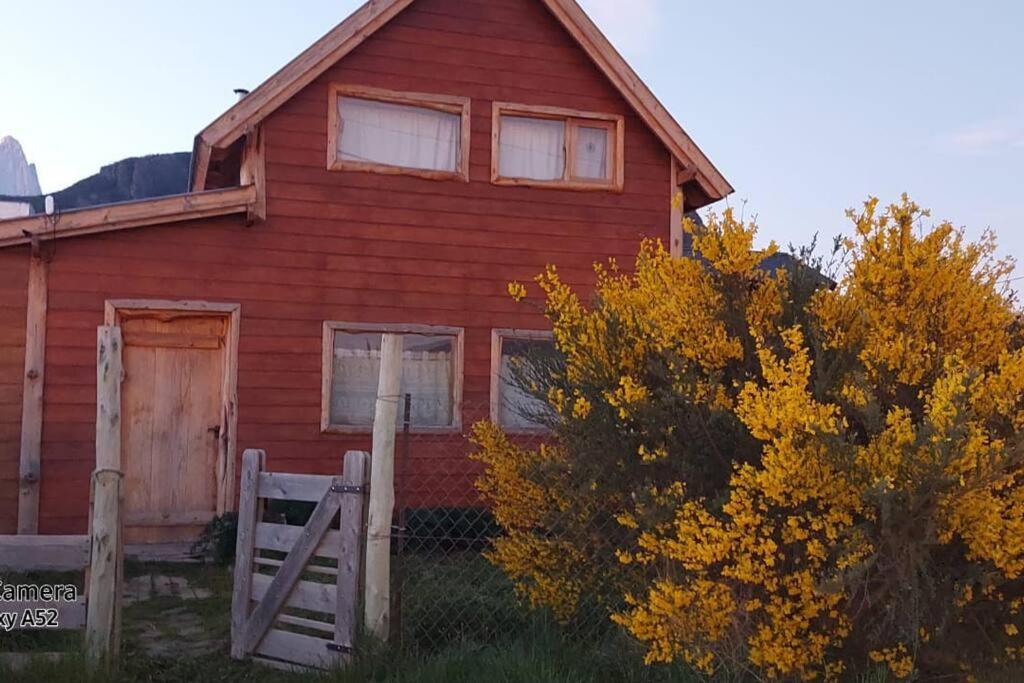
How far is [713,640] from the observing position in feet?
16.1

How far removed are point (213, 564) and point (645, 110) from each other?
7.05 m

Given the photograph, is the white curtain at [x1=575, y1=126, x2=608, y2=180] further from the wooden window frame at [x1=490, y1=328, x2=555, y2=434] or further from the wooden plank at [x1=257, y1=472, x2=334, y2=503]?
the wooden plank at [x1=257, y1=472, x2=334, y2=503]

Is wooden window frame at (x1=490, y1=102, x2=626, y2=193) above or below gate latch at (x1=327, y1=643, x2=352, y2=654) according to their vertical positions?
above

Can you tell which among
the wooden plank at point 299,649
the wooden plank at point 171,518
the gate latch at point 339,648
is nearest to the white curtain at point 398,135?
the wooden plank at point 171,518

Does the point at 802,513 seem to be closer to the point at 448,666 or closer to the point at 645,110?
the point at 448,666

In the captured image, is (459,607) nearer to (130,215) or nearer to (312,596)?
(312,596)

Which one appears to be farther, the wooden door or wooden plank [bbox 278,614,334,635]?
the wooden door

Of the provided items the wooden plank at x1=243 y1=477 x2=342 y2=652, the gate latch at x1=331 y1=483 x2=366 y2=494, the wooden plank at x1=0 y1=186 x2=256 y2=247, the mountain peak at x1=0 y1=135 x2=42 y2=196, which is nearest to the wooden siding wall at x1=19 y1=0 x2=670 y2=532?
the wooden plank at x1=0 y1=186 x2=256 y2=247

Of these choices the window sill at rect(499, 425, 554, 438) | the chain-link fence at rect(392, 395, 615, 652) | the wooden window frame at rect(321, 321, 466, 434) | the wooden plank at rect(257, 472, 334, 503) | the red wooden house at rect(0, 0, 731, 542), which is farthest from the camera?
the window sill at rect(499, 425, 554, 438)

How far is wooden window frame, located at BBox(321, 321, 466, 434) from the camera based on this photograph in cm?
1134

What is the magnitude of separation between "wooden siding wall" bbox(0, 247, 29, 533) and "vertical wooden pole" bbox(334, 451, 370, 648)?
5581 mm

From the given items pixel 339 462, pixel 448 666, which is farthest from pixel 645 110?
pixel 448 666

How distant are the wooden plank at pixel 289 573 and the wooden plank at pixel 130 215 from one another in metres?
5.28

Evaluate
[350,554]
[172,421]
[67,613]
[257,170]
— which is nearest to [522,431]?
[172,421]
